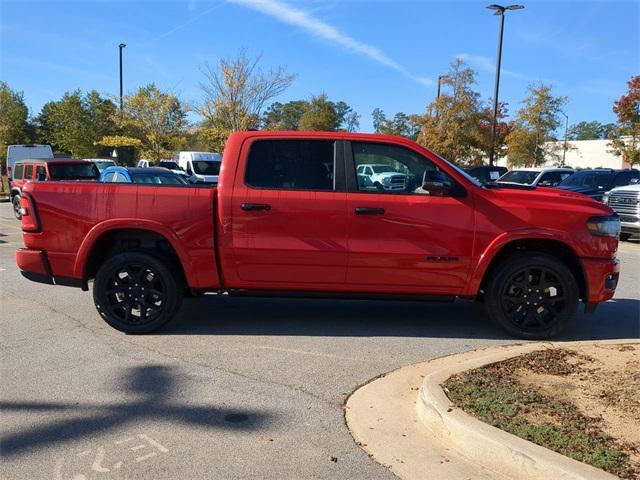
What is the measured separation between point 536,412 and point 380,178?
8.79 feet

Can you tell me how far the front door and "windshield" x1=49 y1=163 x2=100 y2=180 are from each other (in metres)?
14.7

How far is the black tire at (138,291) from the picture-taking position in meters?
5.56

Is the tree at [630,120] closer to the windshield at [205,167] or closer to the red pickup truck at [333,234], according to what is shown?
the windshield at [205,167]

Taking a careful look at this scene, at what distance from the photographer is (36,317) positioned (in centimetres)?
629

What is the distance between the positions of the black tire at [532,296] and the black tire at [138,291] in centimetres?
317

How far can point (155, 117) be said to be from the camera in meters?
36.9

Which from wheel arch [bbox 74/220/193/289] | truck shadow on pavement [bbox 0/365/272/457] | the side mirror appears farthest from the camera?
wheel arch [bbox 74/220/193/289]

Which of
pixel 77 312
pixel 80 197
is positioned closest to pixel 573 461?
pixel 80 197

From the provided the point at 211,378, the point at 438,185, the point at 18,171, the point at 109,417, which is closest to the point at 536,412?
the point at 438,185

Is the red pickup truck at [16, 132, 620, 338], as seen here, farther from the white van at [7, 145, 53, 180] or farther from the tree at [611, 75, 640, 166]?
the tree at [611, 75, 640, 166]

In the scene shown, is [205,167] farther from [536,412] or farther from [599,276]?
[536,412]

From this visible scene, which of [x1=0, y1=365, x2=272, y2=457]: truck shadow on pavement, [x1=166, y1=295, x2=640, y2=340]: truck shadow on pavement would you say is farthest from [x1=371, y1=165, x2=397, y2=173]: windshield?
[x1=0, y1=365, x2=272, y2=457]: truck shadow on pavement

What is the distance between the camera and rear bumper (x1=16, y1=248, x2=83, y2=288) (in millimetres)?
5633

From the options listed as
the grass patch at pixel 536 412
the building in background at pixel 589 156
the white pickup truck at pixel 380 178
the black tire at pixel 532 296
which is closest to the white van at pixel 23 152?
the white pickup truck at pixel 380 178
